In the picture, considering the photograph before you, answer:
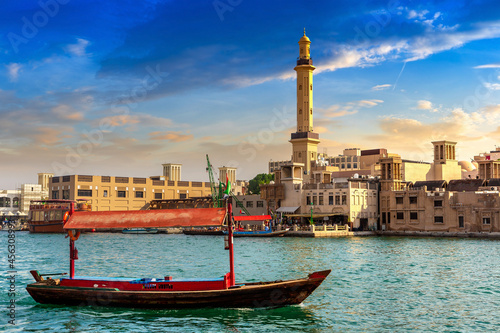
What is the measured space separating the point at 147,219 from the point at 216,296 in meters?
5.48

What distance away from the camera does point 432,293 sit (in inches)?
1367

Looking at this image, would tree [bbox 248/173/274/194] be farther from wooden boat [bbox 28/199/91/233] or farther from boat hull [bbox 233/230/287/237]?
boat hull [bbox 233/230/287/237]

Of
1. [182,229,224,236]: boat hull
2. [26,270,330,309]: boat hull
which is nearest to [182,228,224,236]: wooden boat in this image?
[182,229,224,236]: boat hull

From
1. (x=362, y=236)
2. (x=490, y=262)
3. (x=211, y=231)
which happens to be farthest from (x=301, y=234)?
(x=490, y=262)

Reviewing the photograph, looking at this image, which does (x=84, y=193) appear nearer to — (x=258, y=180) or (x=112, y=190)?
(x=112, y=190)

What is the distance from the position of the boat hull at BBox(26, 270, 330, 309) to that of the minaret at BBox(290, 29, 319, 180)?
337ft

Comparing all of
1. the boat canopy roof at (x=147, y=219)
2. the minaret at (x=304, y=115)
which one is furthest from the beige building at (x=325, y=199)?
the boat canopy roof at (x=147, y=219)

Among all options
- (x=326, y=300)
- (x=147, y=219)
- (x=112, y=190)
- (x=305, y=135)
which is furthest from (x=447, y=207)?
(x=112, y=190)

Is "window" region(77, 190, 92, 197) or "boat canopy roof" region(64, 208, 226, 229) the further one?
"window" region(77, 190, 92, 197)

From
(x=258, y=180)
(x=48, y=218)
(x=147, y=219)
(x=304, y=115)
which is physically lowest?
(x=48, y=218)

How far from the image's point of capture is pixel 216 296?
90.6 feet

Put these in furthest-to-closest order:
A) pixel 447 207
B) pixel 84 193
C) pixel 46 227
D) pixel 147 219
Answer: pixel 84 193 < pixel 46 227 < pixel 447 207 < pixel 147 219

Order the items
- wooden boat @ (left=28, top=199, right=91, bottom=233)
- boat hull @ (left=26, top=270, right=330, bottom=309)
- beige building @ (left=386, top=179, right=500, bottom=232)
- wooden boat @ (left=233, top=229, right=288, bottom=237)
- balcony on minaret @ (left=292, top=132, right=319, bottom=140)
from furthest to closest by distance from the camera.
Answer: wooden boat @ (left=28, top=199, right=91, bottom=233)
balcony on minaret @ (left=292, top=132, right=319, bottom=140)
wooden boat @ (left=233, top=229, right=288, bottom=237)
beige building @ (left=386, top=179, right=500, bottom=232)
boat hull @ (left=26, top=270, right=330, bottom=309)

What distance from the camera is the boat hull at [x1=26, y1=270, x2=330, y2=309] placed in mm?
27656
